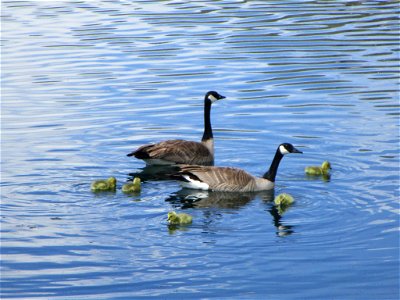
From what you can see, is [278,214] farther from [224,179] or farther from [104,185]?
[104,185]

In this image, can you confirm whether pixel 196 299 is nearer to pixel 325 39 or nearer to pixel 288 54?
pixel 288 54

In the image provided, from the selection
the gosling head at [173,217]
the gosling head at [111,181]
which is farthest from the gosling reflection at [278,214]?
the gosling head at [111,181]

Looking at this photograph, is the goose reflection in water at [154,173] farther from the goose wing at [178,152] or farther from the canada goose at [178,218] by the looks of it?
the canada goose at [178,218]

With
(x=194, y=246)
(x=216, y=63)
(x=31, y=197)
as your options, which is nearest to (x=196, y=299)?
(x=194, y=246)

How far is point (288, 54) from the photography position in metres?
26.9

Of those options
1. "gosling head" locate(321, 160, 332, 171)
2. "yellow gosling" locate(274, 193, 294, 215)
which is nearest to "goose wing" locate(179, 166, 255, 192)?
"yellow gosling" locate(274, 193, 294, 215)

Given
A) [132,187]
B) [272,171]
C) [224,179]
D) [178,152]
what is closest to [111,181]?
[132,187]

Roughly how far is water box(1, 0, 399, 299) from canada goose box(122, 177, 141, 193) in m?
0.17

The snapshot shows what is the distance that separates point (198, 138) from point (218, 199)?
4.14 metres

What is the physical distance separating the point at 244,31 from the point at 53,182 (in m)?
15.3

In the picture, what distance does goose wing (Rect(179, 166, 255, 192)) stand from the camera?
53.0 ft

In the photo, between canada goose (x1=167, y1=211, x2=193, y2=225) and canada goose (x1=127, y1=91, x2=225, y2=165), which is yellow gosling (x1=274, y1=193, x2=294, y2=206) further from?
canada goose (x1=127, y1=91, x2=225, y2=165)

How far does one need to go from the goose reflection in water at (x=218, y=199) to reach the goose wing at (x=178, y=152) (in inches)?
60.6

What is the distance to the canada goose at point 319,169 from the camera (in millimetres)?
16672
